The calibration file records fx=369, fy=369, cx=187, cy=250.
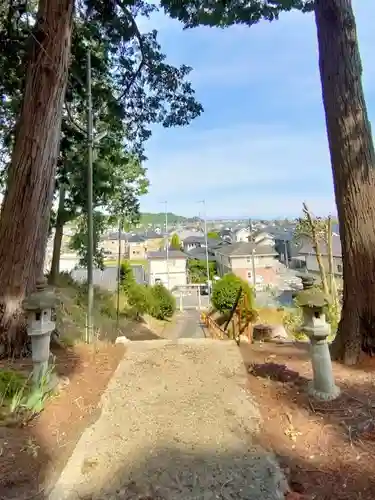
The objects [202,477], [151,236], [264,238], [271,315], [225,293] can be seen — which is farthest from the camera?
[151,236]

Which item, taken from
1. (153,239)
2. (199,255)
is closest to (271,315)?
(199,255)

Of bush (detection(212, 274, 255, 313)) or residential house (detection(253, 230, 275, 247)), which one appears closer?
bush (detection(212, 274, 255, 313))

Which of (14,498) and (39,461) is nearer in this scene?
(14,498)

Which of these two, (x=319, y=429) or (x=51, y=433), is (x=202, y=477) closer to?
(x=319, y=429)

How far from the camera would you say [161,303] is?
A: 688 inches

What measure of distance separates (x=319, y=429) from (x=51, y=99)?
13.8ft

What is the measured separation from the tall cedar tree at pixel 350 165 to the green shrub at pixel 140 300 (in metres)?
11.8

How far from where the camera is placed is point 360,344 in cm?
359

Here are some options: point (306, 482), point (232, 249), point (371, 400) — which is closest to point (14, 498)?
point (306, 482)

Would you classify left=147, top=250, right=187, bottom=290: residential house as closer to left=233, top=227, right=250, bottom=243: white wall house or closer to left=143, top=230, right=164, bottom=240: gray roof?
left=143, top=230, right=164, bottom=240: gray roof

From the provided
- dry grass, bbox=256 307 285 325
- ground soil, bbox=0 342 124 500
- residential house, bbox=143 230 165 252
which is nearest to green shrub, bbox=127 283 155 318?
dry grass, bbox=256 307 285 325

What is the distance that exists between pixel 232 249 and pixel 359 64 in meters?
30.2

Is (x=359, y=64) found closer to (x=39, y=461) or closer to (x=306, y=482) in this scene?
(x=306, y=482)

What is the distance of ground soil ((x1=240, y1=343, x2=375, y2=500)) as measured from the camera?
1.92 meters
